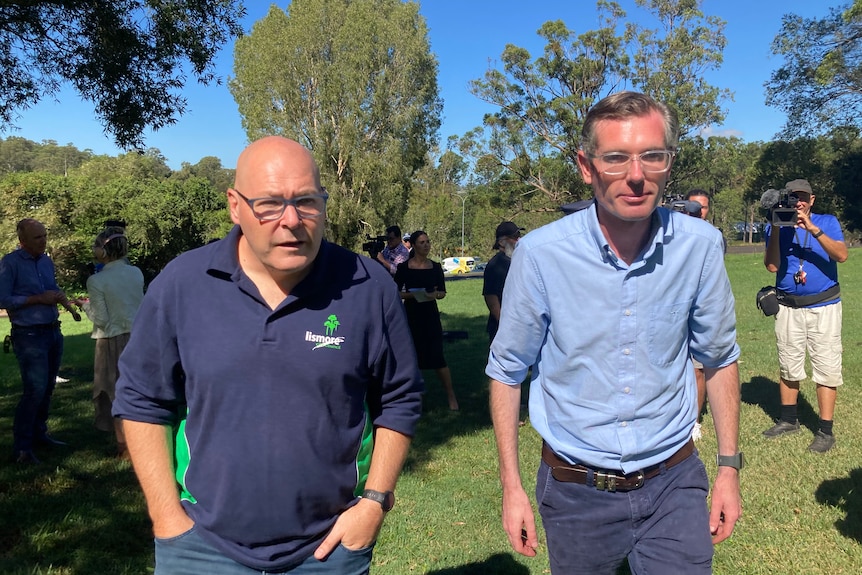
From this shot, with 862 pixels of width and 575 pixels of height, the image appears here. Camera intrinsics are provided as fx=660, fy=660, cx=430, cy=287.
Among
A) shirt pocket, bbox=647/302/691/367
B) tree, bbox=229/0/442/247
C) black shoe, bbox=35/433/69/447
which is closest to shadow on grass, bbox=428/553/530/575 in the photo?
shirt pocket, bbox=647/302/691/367

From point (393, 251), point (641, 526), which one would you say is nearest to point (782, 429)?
point (641, 526)

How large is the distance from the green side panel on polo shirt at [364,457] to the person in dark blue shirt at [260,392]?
0.05 ft

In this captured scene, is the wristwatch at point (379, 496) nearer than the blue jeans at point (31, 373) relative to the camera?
Yes

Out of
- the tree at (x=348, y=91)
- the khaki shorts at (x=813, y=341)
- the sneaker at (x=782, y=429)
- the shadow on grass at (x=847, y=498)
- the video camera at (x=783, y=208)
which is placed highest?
the tree at (x=348, y=91)

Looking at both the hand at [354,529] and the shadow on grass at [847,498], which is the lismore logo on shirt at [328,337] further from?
the shadow on grass at [847,498]

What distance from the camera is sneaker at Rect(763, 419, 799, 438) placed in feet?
19.4

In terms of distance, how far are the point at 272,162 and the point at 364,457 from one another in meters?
0.97

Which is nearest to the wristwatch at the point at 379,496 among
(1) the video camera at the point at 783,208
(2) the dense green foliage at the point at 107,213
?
(1) the video camera at the point at 783,208

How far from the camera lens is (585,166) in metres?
2.21

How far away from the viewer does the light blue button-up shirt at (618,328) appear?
2.14 m

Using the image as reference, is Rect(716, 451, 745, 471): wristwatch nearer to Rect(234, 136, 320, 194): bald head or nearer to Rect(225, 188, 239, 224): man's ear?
Rect(234, 136, 320, 194): bald head

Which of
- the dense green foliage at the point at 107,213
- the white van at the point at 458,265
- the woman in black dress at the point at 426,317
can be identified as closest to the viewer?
the woman in black dress at the point at 426,317

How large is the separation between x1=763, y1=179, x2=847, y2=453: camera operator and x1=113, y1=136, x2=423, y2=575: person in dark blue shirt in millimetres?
4678

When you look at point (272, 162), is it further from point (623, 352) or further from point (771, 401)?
point (771, 401)
